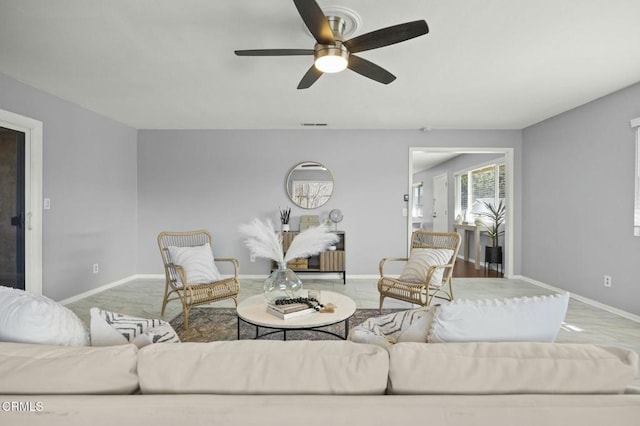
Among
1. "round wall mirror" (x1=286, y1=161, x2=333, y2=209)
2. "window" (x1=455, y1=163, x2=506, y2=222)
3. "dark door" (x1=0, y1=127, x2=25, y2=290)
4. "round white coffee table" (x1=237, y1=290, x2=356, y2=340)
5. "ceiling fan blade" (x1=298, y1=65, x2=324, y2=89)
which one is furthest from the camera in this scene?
"window" (x1=455, y1=163, x2=506, y2=222)

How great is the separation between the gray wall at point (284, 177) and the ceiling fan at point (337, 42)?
8.56 ft

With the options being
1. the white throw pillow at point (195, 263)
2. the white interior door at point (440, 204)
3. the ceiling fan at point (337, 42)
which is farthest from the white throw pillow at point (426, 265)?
the white interior door at point (440, 204)

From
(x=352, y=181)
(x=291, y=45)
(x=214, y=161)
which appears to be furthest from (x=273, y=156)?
(x=291, y=45)

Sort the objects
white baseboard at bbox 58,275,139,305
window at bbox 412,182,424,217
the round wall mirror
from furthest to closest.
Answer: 1. window at bbox 412,182,424,217
2. the round wall mirror
3. white baseboard at bbox 58,275,139,305

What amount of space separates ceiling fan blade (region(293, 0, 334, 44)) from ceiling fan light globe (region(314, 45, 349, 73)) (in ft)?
0.15

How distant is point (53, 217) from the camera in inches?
140

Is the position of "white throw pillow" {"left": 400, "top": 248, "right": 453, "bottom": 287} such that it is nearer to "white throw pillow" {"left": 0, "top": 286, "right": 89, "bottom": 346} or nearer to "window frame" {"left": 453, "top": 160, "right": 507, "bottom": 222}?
"white throw pillow" {"left": 0, "top": 286, "right": 89, "bottom": 346}

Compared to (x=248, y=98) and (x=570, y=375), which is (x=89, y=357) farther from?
(x=248, y=98)

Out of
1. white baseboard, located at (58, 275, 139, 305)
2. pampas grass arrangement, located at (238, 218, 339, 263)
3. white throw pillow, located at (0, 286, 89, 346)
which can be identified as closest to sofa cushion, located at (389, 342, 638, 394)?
white throw pillow, located at (0, 286, 89, 346)

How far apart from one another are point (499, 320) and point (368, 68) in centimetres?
180

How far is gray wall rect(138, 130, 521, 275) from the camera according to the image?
4961mm

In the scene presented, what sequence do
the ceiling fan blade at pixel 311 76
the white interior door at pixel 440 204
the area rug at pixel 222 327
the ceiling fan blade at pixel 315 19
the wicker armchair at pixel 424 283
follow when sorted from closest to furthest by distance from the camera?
the ceiling fan blade at pixel 315 19 → the ceiling fan blade at pixel 311 76 → the area rug at pixel 222 327 → the wicker armchair at pixel 424 283 → the white interior door at pixel 440 204

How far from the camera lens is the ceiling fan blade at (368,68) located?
213 cm

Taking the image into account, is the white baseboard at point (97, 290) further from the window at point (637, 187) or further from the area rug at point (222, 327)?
the window at point (637, 187)
